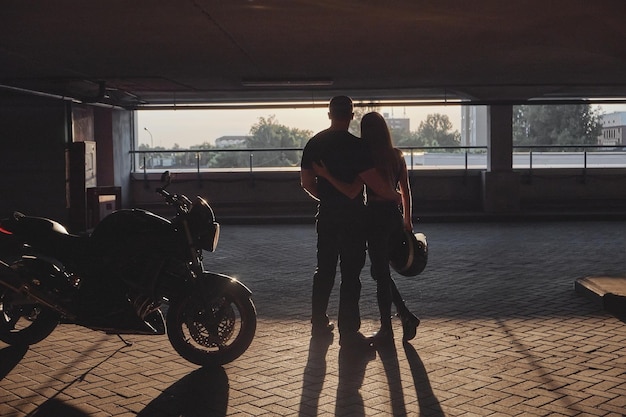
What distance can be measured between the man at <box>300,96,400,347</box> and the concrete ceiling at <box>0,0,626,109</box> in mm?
2076

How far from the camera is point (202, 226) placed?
5.77 m

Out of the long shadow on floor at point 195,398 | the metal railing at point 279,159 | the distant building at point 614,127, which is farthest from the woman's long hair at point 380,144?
the distant building at point 614,127

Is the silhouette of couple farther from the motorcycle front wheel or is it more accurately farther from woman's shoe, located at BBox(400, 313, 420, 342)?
the motorcycle front wheel

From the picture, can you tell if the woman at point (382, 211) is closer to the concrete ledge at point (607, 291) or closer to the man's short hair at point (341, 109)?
the man's short hair at point (341, 109)

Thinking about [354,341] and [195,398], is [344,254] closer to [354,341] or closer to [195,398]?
[354,341]

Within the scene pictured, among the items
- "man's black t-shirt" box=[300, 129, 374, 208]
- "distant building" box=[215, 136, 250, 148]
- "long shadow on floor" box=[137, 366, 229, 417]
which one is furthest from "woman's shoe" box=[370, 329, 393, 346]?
"distant building" box=[215, 136, 250, 148]

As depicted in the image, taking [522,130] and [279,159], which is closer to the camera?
[279,159]

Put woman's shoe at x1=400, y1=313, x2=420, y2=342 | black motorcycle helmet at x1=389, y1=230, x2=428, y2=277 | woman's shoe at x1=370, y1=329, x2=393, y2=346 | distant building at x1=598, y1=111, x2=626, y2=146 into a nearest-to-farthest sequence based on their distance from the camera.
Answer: woman's shoe at x1=370, y1=329, x2=393, y2=346 < woman's shoe at x1=400, y1=313, x2=420, y2=342 < black motorcycle helmet at x1=389, y1=230, x2=428, y2=277 < distant building at x1=598, y1=111, x2=626, y2=146

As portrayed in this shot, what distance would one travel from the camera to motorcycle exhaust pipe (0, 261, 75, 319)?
601 centimetres

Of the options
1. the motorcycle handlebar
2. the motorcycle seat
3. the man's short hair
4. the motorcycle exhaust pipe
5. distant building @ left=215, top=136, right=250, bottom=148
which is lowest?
the motorcycle exhaust pipe

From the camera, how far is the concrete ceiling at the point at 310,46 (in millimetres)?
8289

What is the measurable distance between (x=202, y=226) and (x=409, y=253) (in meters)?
1.78

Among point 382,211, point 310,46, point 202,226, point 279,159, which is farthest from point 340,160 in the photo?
point 279,159

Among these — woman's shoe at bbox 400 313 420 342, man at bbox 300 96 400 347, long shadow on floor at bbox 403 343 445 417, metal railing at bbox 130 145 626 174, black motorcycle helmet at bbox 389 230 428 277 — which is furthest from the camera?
metal railing at bbox 130 145 626 174
